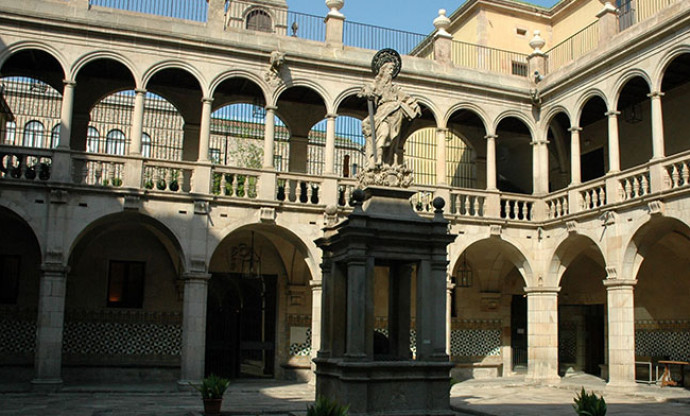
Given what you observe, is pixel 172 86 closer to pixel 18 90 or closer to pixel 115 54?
pixel 115 54

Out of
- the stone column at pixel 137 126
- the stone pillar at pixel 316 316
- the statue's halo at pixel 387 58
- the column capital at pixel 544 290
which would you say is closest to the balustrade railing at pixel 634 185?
the column capital at pixel 544 290

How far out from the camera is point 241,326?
21078 millimetres

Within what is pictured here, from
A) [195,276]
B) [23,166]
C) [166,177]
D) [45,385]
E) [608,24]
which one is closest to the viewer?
[45,385]

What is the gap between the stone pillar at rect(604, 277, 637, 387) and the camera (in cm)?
1731

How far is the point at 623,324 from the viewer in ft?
57.2

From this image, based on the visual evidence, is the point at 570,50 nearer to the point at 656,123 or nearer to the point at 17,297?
the point at 656,123

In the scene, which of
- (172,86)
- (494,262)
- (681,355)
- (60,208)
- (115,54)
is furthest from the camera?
(494,262)

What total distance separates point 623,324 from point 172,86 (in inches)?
507

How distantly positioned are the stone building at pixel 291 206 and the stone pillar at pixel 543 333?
51 millimetres

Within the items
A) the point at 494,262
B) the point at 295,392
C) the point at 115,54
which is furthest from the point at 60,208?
the point at 494,262

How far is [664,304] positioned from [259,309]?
35.1 ft

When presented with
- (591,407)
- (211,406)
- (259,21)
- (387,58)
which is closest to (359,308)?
(591,407)

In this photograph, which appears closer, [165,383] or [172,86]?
[165,383]

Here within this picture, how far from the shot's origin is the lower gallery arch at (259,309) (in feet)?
68.3
